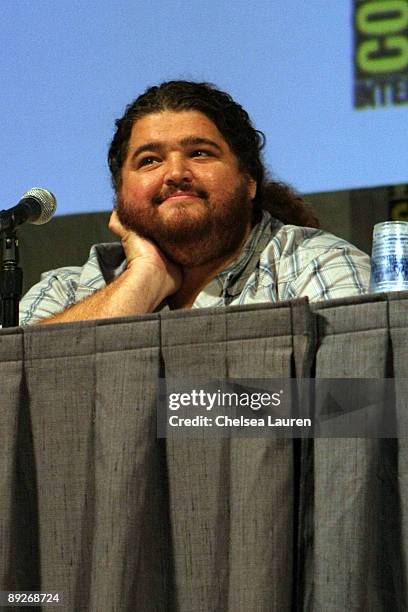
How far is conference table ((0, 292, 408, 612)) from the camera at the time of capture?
3.62 ft

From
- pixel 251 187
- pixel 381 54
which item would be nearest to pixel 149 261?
pixel 251 187

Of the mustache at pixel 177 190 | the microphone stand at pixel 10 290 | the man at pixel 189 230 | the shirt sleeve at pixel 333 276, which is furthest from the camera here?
the mustache at pixel 177 190

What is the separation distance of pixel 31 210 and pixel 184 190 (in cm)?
57

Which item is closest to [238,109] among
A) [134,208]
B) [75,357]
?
[134,208]

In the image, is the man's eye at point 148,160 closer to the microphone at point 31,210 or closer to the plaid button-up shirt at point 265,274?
the plaid button-up shirt at point 265,274

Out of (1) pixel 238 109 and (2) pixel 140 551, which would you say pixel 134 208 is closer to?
(1) pixel 238 109

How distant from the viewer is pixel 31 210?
160 centimetres

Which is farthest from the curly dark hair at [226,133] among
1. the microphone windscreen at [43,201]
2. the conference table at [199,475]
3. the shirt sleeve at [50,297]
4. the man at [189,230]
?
the conference table at [199,475]

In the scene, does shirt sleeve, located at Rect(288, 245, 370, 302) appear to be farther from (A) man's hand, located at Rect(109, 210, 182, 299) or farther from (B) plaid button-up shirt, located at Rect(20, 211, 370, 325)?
(A) man's hand, located at Rect(109, 210, 182, 299)

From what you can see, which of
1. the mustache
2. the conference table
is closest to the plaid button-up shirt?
the mustache

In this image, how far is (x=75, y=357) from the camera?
1.25m

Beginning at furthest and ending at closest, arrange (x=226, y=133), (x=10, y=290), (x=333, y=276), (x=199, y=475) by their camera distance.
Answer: (x=226, y=133), (x=333, y=276), (x=10, y=290), (x=199, y=475)

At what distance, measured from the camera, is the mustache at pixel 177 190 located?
211cm

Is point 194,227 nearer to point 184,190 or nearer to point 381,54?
point 184,190
